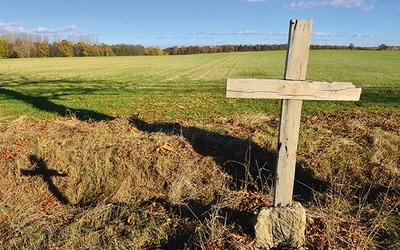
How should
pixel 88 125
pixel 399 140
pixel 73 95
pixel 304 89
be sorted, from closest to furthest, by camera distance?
pixel 304 89 < pixel 399 140 < pixel 88 125 < pixel 73 95

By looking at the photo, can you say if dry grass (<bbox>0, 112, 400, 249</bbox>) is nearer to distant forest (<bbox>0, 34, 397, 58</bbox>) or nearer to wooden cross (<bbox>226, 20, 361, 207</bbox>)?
wooden cross (<bbox>226, 20, 361, 207</bbox>)

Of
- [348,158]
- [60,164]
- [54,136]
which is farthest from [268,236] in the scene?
[54,136]

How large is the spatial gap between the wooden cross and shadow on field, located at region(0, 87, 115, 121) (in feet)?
22.9

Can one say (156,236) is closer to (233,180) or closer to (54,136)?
(233,180)

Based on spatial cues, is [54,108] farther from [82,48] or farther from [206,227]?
[82,48]

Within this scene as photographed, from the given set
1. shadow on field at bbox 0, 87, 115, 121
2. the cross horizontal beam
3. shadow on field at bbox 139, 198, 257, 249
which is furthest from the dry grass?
shadow on field at bbox 0, 87, 115, 121

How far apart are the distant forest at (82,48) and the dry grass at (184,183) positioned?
306 feet

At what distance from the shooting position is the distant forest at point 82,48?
3383 inches

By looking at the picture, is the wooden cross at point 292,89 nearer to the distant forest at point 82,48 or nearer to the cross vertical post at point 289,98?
the cross vertical post at point 289,98

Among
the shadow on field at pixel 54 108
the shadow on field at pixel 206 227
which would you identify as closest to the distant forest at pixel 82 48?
the shadow on field at pixel 54 108

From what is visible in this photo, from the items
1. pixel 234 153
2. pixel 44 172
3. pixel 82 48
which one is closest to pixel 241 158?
pixel 234 153

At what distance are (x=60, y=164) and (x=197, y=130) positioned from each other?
322cm

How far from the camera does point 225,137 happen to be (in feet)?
22.7

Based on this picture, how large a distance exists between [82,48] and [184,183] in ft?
334
